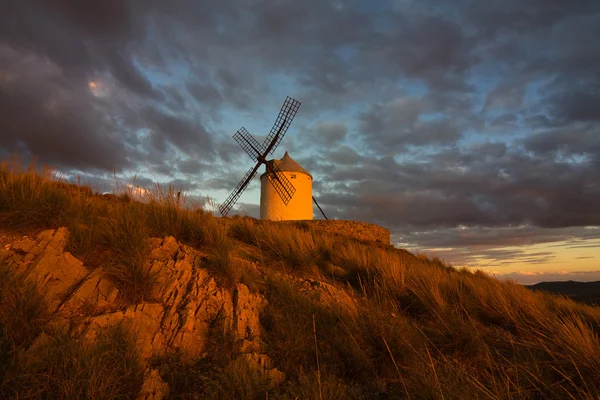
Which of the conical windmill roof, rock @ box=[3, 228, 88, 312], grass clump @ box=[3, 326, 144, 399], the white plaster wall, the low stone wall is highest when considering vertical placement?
the conical windmill roof

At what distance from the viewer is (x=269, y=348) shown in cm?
476

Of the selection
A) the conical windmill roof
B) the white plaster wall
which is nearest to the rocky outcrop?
the white plaster wall

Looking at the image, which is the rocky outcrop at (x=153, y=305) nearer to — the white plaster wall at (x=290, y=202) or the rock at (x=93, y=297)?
the rock at (x=93, y=297)

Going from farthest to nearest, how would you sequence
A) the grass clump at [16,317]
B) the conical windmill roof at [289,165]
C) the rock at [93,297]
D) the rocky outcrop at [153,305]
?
the conical windmill roof at [289,165] < the rock at [93,297] < the rocky outcrop at [153,305] < the grass clump at [16,317]

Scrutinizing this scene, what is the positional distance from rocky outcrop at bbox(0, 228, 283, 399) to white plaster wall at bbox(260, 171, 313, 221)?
22074 mm

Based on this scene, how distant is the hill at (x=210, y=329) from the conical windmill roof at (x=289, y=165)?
21400 mm

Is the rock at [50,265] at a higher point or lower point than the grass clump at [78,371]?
higher

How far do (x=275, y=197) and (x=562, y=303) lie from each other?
2138 cm

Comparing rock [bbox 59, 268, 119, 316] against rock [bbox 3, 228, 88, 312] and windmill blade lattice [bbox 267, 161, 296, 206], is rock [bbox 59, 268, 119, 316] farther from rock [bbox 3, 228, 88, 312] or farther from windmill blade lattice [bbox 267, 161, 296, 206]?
windmill blade lattice [bbox 267, 161, 296, 206]

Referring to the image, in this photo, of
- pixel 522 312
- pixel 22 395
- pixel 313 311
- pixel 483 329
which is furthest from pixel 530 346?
pixel 22 395

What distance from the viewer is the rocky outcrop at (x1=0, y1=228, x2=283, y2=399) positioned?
432 cm

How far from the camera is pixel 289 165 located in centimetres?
2933

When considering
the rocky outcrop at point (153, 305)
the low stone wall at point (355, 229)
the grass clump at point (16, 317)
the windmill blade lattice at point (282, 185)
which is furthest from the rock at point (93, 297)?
the windmill blade lattice at point (282, 185)

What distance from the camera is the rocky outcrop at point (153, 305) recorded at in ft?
14.2
